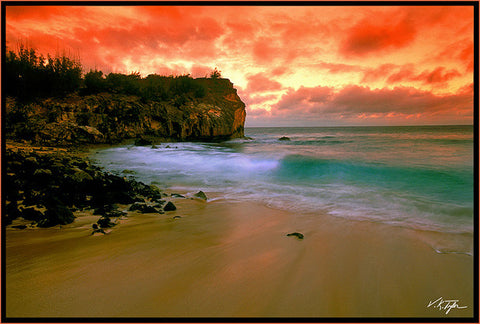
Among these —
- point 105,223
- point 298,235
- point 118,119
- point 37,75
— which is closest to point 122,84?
point 118,119

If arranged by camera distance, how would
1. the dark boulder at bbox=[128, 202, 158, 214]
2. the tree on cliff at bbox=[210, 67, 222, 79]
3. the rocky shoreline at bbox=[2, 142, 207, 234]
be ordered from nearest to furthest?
the rocky shoreline at bbox=[2, 142, 207, 234] → the dark boulder at bbox=[128, 202, 158, 214] → the tree on cliff at bbox=[210, 67, 222, 79]

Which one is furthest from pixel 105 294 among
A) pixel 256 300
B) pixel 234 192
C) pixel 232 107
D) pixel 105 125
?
pixel 232 107

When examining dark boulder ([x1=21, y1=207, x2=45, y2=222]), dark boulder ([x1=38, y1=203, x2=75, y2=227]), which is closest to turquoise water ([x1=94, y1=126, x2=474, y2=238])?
dark boulder ([x1=38, y1=203, x2=75, y2=227])

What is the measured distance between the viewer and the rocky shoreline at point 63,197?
249cm

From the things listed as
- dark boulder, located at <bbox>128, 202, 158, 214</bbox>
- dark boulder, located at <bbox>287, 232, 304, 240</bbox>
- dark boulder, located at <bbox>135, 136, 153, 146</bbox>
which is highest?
dark boulder, located at <bbox>135, 136, 153, 146</bbox>

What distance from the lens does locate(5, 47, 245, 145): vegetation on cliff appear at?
31.7 feet

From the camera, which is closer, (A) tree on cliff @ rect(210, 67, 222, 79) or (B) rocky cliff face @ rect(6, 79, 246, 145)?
(B) rocky cliff face @ rect(6, 79, 246, 145)

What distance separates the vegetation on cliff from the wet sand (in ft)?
31.7

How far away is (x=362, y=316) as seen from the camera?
1.39 m

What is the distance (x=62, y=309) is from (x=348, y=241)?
2.49 metres

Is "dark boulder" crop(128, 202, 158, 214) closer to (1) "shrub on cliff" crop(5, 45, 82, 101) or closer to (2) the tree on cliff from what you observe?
(1) "shrub on cliff" crop(5, 45, 82, 101)

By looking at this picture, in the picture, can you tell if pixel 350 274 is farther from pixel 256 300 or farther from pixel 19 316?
pixel 19 316

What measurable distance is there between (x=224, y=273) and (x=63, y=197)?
2794 millimetres
